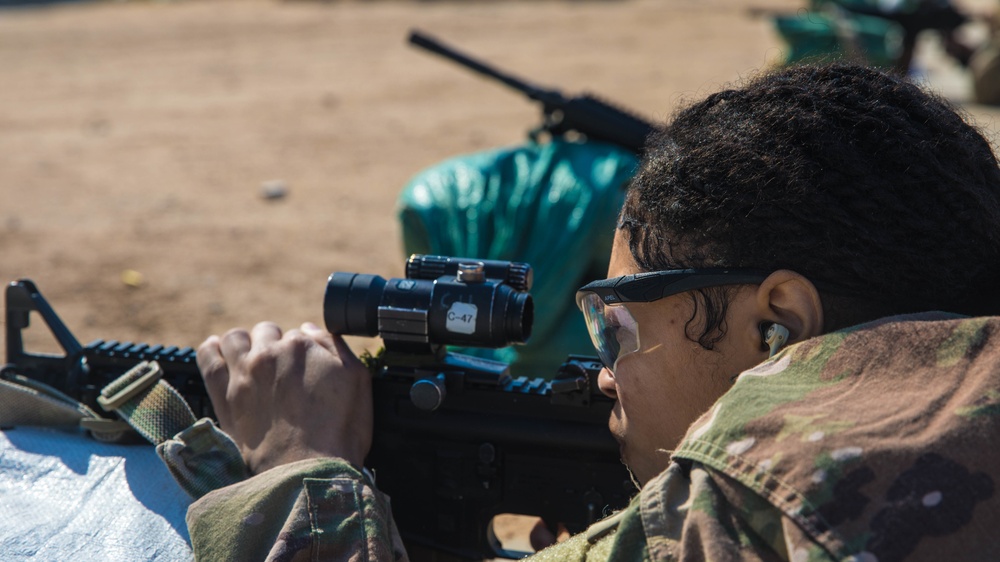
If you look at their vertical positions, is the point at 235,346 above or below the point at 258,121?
above

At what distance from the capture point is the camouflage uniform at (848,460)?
1164 millimetres

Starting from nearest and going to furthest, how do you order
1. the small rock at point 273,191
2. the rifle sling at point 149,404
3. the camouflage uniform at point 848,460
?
the camouflage uniform at point 848,460, the rifle sling at point 149,404, the small rock at point 273,191

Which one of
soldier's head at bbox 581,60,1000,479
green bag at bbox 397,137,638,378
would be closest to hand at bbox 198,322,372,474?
soldier's head at bbox 581,60,1000,479

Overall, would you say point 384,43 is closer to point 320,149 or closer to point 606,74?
point 606,74

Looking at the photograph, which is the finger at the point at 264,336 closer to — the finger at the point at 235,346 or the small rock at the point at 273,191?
the finger at the point at 235,346

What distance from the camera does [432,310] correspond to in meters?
2.08

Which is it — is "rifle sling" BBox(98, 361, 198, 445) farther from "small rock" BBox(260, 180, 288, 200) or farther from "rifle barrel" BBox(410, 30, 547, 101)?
"small rock" BBox(260, 180, 288, 200)

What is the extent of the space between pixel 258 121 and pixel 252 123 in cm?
10

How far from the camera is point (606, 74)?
1333 centimetres

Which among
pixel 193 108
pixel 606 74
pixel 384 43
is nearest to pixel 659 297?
pixel 193 108

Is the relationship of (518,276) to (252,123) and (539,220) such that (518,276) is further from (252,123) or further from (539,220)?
(252,123)

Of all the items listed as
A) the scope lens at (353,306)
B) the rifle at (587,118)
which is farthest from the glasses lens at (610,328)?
the rifle at (587,118)

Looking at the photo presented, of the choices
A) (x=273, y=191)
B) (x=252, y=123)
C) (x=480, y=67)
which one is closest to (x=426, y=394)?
(x=480, y=67)

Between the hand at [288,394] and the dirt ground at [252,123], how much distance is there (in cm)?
85
